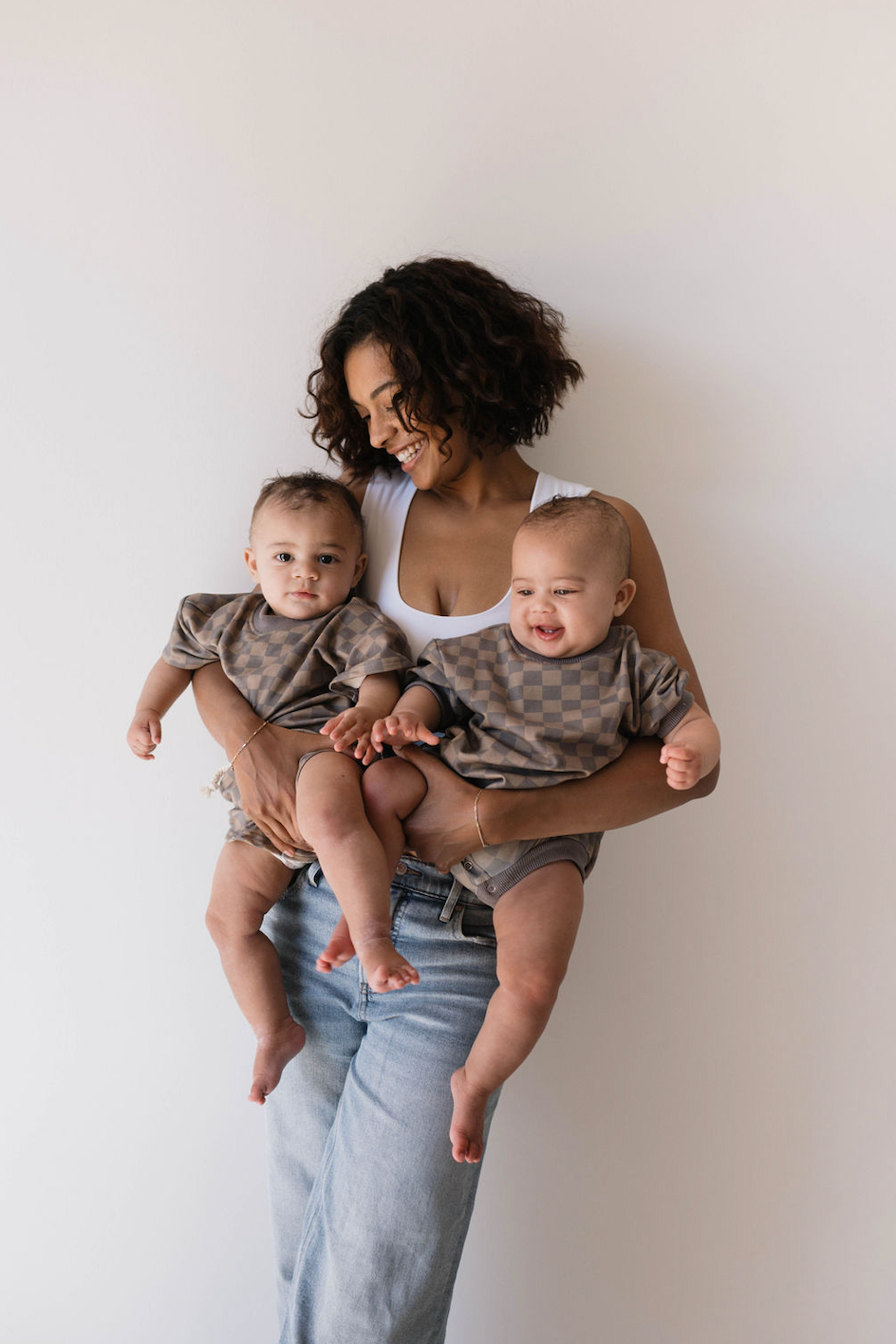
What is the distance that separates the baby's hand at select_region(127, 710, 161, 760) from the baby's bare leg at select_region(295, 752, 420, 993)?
0.99 feet

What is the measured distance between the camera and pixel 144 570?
1.88 m

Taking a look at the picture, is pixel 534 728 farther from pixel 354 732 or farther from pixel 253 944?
pixel 253 944

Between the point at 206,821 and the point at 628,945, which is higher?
the point at 206,821

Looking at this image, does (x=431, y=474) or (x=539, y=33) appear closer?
(x=431, y=474)

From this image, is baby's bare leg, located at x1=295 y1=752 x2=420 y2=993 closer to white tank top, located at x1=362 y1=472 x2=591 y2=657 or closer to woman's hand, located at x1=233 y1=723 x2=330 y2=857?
woman's hand, located at x1=233 y1=723 x2=330 y2=857

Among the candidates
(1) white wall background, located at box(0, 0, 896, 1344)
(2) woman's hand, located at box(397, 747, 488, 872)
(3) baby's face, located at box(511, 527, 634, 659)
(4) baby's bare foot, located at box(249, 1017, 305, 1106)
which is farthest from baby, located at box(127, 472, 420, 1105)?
(1) white wall background, located at box(0, 0, 896, 1344)

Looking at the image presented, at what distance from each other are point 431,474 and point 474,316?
0.28m

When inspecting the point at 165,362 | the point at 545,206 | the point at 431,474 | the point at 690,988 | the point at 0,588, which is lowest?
the point at 690,988

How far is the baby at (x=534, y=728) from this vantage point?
1.34m

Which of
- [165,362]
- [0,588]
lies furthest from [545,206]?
[0,588]

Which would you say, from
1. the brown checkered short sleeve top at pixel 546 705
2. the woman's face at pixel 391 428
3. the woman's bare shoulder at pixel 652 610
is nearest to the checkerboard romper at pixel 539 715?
the brown checkered short sleeve top at pixel 546 705

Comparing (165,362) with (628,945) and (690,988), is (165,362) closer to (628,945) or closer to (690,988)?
(628,945)

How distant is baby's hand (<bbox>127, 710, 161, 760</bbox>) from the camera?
155 centimetres

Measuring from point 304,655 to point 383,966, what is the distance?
1.66 feet
